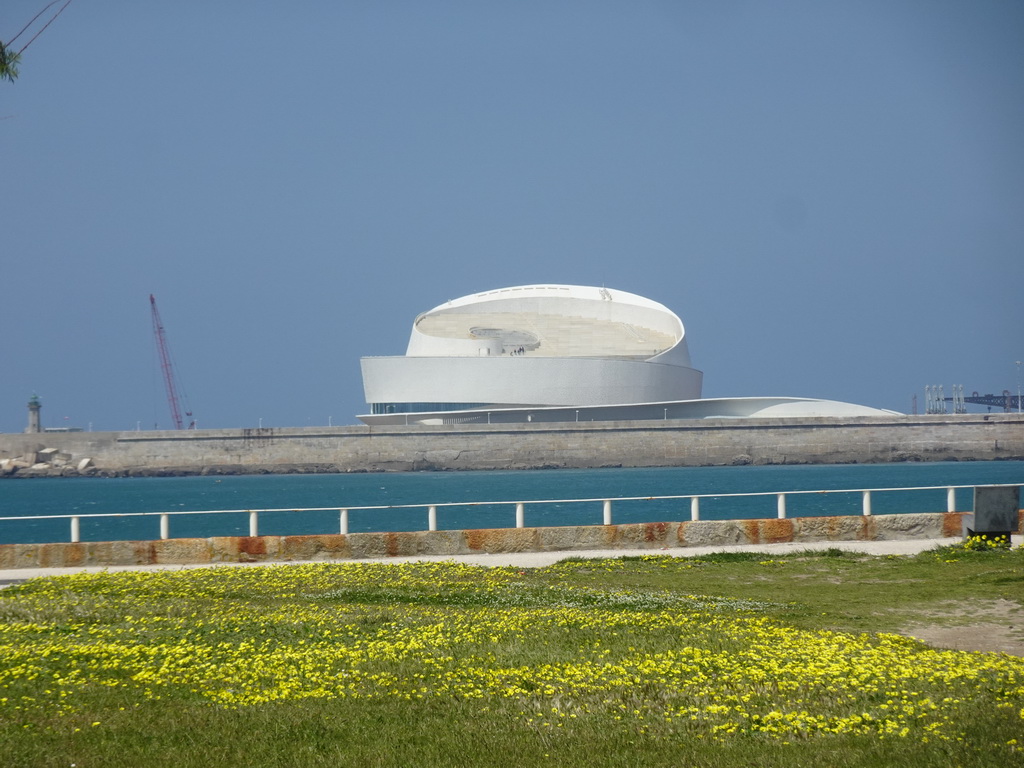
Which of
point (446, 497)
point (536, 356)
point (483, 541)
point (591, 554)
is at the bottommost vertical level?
point (446, 497)

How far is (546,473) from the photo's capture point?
91.2m

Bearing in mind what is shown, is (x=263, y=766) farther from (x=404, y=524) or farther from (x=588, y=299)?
(x=588, y=299)

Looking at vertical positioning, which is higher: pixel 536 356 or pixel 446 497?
pixel 536 356

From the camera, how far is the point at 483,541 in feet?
Answer: 66.1

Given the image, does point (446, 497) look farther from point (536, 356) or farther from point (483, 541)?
point (483, 541)

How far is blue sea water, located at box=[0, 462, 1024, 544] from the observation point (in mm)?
47188

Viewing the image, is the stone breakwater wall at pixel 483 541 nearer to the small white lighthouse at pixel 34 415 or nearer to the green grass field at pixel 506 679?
the green grass field at pixel 506 679

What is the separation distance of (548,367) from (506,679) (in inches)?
3340

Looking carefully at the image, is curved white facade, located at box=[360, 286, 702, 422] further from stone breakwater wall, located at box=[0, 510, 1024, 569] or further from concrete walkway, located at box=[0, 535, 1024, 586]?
concrete walkway, located at box=[0, 535, 1024, 586]

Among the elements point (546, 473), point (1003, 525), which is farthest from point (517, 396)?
point (1003, 525)

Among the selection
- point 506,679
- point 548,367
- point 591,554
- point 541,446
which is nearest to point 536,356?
point 548,367

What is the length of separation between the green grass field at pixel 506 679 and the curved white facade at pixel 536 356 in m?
79.1

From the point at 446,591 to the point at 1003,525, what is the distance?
1009 cm

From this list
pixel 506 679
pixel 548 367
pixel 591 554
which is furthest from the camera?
pixel 548 367
